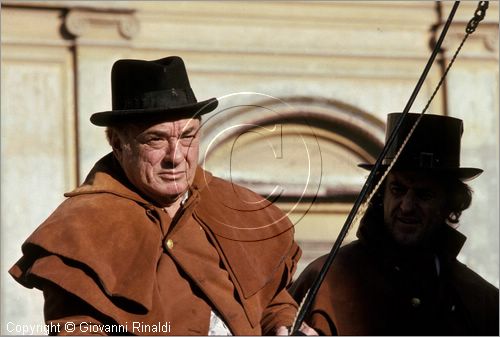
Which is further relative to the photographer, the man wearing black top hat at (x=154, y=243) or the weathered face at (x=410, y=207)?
the weathered face at (x=410, y=207)

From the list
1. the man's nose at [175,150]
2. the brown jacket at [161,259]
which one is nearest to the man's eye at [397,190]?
the brown jacket at [161,259]

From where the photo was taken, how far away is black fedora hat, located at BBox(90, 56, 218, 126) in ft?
21.0

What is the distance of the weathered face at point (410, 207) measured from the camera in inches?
287

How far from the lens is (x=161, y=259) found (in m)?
6.45

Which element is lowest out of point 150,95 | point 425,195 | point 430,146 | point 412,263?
point 412,263

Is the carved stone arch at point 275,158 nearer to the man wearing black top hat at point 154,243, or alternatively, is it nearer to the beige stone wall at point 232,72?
the man wearing black top hat at point 154,243

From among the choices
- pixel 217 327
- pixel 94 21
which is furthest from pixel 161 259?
pixel 94 21

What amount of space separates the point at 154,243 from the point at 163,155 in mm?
253

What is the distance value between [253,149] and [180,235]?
12.1 inches

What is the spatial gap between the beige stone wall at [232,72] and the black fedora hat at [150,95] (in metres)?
3.63

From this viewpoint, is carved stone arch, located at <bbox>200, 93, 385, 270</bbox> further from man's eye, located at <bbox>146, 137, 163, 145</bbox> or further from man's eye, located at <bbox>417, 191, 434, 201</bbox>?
man's eye, located at <bbox>417, 191, 434, 201</bbox>

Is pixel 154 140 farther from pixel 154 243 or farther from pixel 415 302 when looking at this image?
pixel 415 302

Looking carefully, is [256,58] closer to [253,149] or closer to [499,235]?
[499,235]

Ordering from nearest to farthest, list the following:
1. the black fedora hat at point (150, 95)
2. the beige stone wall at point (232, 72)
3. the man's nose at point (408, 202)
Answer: the black fedora hat at point (150, 95) → the man's nose at point (408, 202) → the beige stone wall at point (232, 72)
